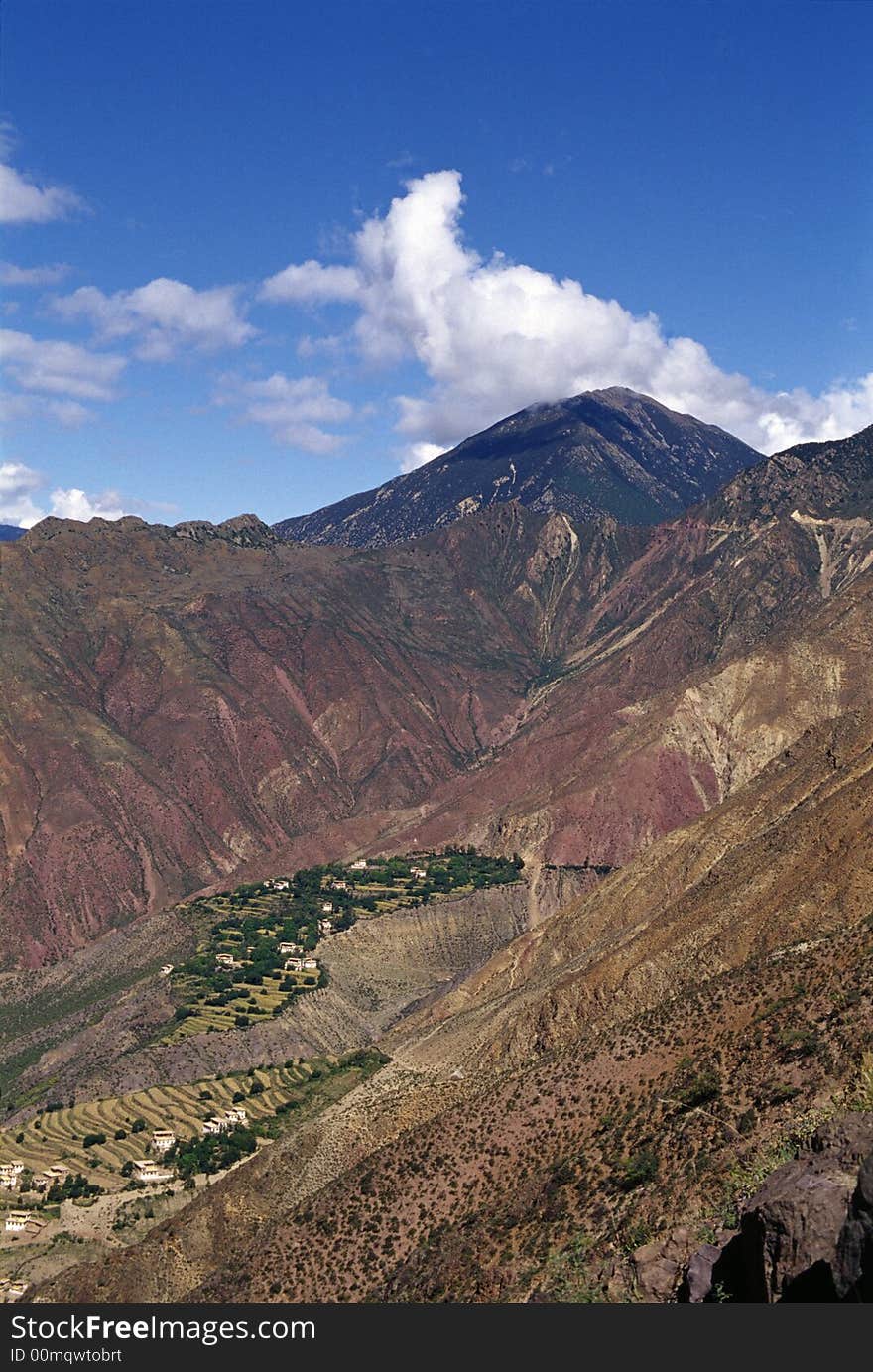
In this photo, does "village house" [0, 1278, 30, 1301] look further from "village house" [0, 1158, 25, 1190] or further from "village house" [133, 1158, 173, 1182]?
"village house" [0, 1158, 25, 1190]

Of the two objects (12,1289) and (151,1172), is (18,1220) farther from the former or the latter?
(12,1289)

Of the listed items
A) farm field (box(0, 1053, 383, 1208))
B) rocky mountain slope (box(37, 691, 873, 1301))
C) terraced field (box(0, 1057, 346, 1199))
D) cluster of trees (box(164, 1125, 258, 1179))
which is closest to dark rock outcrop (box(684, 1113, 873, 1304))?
rocky mountain slope (box(37, 691, 873, 1301))

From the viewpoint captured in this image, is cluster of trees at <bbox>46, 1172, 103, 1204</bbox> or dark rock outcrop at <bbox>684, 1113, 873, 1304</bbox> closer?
dark rock outcrop at <bbox>684, 1113, 873, 1304</bbox>

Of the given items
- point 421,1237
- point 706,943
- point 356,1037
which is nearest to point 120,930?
point 356,1037

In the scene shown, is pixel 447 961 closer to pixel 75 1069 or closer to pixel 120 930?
pixel 75 1069

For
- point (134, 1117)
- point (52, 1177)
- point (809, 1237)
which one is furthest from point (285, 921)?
point (809, 1237)

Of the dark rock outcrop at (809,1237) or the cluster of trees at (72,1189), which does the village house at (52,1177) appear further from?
the dark rock outcrop at (809,1237)
